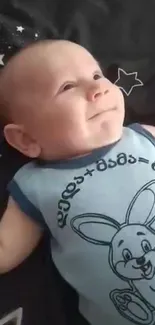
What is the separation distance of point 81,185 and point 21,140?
4.6 inches

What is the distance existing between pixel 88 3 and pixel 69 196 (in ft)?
1.38

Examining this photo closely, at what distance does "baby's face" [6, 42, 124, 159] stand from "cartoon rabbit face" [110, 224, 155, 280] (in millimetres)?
137

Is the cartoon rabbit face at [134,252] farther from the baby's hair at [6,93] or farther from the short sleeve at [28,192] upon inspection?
the baby's hair at [6,93]

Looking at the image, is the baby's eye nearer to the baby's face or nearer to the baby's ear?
the baby's face

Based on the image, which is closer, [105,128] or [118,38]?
[105,128]

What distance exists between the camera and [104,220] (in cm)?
108

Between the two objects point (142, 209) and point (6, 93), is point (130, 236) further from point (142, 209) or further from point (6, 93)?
point (6, 93)

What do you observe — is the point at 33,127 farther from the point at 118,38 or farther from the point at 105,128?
the point at 118,38

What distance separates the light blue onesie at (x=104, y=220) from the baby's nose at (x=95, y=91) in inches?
3.0

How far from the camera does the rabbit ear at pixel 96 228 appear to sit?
1081mm

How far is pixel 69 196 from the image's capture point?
3.62 feet

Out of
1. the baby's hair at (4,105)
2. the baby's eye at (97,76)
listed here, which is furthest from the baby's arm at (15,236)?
the baby's eye at (97,76)

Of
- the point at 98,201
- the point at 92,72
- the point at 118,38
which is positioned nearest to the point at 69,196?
Answer: the point at 98,201

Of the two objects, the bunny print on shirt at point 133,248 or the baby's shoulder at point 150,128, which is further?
the baby's shoulder at point 150,128
